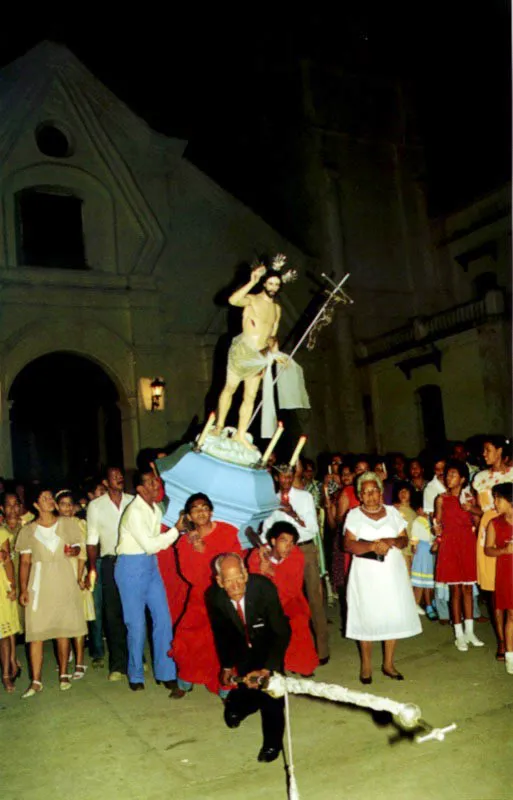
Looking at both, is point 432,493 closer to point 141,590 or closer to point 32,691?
Result: point 141,590

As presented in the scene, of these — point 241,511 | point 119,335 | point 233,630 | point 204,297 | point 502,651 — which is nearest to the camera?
point 233,630

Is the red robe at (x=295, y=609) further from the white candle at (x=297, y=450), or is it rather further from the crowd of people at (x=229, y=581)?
the white candle at (x=297, y=450)

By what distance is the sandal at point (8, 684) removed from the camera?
689 cm

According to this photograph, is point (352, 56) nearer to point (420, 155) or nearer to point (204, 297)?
point (420, 155)

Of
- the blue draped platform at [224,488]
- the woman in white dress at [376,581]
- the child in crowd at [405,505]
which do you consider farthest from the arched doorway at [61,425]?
the woman in white dress at [376,581]

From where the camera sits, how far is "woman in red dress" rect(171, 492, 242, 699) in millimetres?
6023

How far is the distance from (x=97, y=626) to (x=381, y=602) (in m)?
3.33

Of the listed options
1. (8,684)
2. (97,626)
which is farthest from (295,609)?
(8,684)

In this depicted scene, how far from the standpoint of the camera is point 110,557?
771 cm

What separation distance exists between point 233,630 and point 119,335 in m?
10.8

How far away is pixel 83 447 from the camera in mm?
22031

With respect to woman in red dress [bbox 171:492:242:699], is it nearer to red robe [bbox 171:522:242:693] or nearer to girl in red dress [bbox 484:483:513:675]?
red robe [bbox 171:522:242:693]

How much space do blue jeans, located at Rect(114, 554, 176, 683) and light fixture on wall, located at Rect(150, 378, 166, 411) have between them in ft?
27.2

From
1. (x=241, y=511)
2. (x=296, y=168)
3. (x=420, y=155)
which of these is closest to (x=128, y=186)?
(x=296, y=168)
